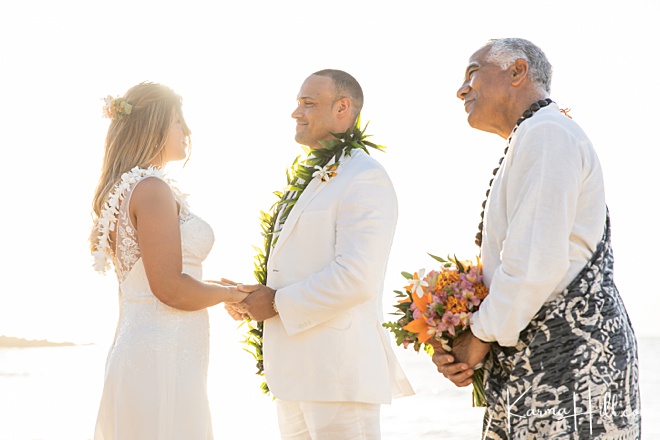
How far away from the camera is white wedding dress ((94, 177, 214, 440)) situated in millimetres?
4043

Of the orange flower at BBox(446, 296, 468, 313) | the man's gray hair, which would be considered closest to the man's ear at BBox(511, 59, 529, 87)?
the man's gray hair

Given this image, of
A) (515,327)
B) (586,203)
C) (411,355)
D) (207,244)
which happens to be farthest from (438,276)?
(411,355)

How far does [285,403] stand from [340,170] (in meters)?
1.34

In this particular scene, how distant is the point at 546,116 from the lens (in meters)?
3.18

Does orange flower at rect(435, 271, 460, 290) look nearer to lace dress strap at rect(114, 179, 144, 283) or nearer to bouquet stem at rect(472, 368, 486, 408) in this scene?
bouquet stem at rect(472, 368, 486, 408)

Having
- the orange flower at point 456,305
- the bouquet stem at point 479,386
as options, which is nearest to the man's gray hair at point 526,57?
the orange flower at point 456,305

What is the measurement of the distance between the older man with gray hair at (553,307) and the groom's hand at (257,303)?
1.45 m

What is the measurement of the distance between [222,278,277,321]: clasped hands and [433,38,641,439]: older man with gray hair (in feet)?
4.76

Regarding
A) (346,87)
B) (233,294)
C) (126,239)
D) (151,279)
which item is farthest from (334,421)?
(346,87)

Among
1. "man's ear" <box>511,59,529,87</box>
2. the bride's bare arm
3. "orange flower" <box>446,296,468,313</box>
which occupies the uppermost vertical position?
"man's ear" <box>511,59,529,87</box>

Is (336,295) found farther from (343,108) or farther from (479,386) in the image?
(343,108)

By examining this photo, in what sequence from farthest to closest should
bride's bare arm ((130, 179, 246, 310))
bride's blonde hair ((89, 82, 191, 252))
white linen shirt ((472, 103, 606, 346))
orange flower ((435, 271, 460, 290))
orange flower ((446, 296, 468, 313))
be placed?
bride's blonde hair ((89, 82, 191, 252)) < bride's bare arm ((130, 179, 246, 310)) < orange flower ((435, 271, 460, 290)) < orange flower ((446, 296, 468, 313)) < white linen shirt ((472, 103, 606, 346))

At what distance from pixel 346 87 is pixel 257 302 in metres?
1.41

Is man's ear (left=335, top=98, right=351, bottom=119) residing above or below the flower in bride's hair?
above
